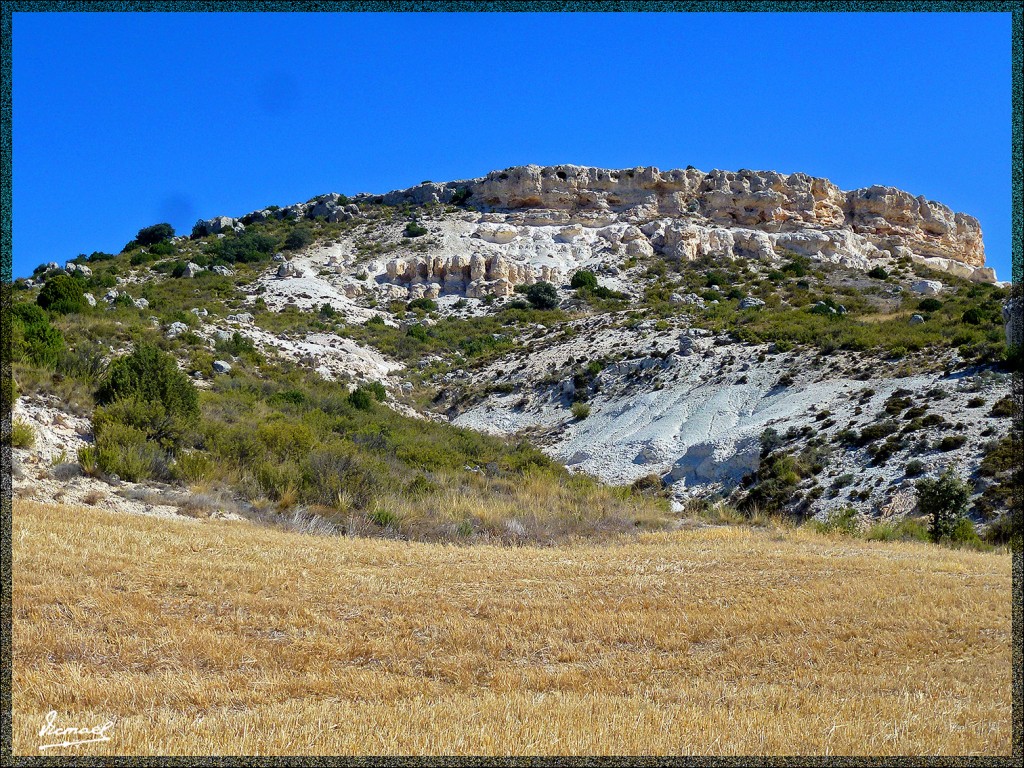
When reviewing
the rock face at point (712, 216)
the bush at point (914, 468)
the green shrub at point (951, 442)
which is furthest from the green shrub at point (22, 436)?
the rock face at point (712, 216)

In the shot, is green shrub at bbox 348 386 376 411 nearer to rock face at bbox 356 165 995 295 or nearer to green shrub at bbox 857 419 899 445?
green shrub at bbox 857 419 899 445

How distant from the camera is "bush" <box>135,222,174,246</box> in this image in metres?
62.0

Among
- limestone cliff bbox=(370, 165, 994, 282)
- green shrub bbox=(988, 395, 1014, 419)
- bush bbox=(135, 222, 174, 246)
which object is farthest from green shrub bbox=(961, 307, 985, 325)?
bush bbox=(135, 222, 174, 246)

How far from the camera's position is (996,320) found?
102 ft

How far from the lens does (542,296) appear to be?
4869 cm

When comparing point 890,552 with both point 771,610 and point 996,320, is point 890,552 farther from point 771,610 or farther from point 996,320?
point 996,320

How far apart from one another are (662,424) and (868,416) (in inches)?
264

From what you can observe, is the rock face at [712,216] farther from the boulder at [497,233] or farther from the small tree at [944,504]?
the small tree at [944,504]

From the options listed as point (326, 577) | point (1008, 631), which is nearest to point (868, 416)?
point (1008, 631)

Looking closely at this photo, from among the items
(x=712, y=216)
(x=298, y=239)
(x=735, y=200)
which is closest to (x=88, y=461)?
(x=298, y=239)

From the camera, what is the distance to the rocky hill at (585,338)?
60.0 ft

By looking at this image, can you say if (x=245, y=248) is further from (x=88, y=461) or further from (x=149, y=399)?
(x=88, y=461)

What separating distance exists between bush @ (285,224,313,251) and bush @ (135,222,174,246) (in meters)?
11.0

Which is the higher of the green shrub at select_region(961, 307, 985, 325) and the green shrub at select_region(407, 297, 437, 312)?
the green shrub at select_region(407, 297, 437, 312)
